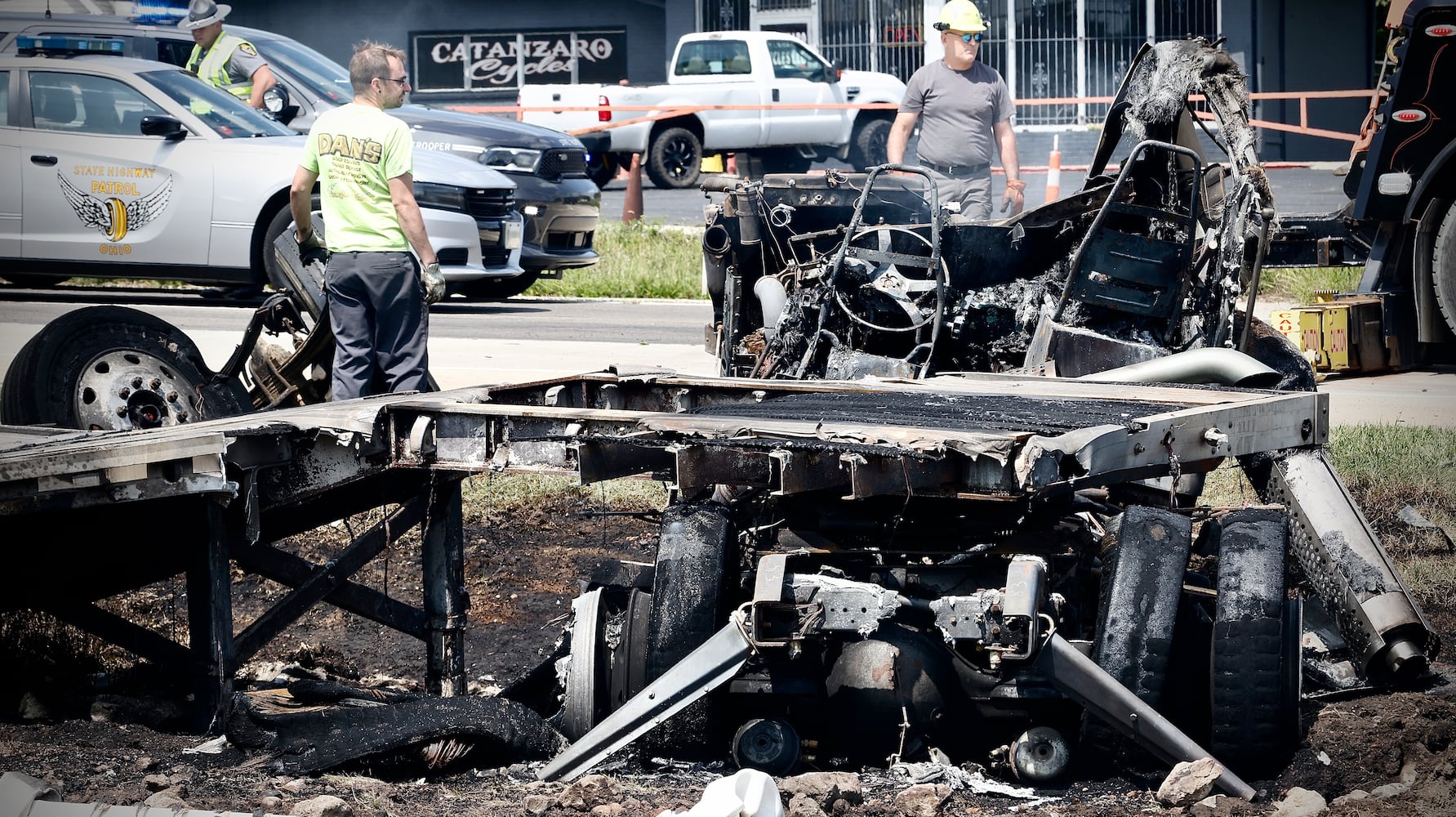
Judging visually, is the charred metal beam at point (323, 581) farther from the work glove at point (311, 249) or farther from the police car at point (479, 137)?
the police car at point (479, 137)

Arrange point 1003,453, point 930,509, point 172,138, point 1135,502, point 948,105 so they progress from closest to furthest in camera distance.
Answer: point 1003,453 → point 930,509 → point 1135,502 → point 948,105 → point 172,138

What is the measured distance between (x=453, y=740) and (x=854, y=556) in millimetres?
1294

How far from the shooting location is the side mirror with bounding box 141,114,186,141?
11.6m

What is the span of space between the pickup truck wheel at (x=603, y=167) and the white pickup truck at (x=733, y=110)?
37 millimetres

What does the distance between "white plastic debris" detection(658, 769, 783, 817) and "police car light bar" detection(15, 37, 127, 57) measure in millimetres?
10635

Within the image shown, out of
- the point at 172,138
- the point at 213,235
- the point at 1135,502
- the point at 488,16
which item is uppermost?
the point at 488,16

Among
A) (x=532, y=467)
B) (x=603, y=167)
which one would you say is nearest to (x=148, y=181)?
(x=532, y=467)

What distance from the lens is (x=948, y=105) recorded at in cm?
966

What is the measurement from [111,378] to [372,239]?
123 cm

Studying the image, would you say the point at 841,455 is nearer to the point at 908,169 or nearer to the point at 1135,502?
the point at 1135,502

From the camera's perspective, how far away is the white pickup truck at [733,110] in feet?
77.5

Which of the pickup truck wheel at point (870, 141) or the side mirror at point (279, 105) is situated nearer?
the side mirror at point (279, 105)

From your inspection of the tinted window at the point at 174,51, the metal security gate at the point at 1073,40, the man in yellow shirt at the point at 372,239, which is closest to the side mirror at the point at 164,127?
the tinted window at the point at 174,51

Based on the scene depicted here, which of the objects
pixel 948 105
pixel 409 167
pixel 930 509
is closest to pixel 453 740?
pixel 930 509
